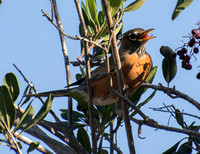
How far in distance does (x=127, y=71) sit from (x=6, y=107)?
1.61 meters

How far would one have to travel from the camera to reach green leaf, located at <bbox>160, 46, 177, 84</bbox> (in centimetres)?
320

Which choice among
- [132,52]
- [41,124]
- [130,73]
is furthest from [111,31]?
[132,52]

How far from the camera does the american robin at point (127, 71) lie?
11.6 ft

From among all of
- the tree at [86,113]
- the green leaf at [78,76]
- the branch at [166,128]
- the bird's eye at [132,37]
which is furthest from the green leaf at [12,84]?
the bird's eye at [132,37]

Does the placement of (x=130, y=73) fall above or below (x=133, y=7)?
below

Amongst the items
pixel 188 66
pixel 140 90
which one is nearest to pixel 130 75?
Result: pixel 140 90

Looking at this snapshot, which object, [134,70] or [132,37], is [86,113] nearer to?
[134,70]

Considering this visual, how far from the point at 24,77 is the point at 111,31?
956 millimetres

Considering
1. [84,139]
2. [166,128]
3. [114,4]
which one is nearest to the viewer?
[166,128]

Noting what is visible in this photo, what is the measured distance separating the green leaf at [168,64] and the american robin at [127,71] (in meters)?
0.32

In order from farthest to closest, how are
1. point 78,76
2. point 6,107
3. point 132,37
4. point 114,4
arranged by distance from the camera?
point 132,37, point 78,76, point 114,4, point 6,107

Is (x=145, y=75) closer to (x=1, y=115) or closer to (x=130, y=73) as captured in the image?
(x=130, y=73)

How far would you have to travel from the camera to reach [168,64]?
3291mm

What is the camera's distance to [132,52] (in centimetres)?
389
